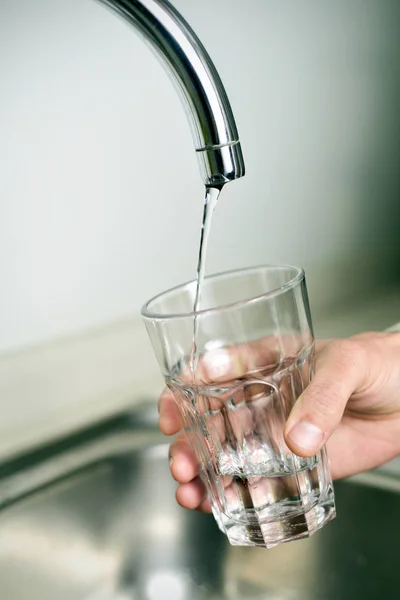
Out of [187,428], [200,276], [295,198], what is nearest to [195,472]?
[187,428]

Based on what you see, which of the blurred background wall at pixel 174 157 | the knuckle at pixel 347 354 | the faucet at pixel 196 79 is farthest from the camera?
the blurred background wall at pixel 174 157

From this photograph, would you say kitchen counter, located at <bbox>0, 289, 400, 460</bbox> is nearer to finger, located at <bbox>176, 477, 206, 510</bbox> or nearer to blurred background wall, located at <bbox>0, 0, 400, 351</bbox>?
blurred background wall, located at <bbox>0, 0, 400, 351</bbox>

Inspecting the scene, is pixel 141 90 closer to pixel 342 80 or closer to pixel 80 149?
Result: pixel 80 149

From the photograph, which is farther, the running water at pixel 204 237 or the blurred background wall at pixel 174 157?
the blurred background wall at pixel 174 157

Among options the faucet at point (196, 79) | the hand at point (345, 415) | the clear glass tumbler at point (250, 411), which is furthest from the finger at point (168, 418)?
the faucet at point (196, 79)

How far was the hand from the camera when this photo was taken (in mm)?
460

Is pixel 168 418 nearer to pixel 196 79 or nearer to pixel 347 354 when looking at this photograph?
pixel 347 354

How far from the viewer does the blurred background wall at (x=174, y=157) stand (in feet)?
2.38

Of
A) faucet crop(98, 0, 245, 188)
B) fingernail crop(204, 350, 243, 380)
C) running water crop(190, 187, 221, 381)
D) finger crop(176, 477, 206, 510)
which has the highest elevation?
faucet crop(98, 0, 245, 188)

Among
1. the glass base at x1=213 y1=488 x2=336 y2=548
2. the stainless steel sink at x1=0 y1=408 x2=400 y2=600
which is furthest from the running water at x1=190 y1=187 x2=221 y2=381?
the stainless steel sink at x1=0 y1=408 x2=400 y2=600

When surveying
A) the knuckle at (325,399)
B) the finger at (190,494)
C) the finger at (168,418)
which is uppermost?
the knuckle at (325,399)

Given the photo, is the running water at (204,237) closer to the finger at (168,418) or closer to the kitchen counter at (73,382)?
the finger at (168,418)

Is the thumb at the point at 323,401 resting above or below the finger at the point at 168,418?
above

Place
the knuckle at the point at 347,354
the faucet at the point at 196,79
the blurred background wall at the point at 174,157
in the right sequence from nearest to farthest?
the faucet at the point at 196,79, the knuckle at the point at 347,354, the blurred background wall at the point at 174,157
